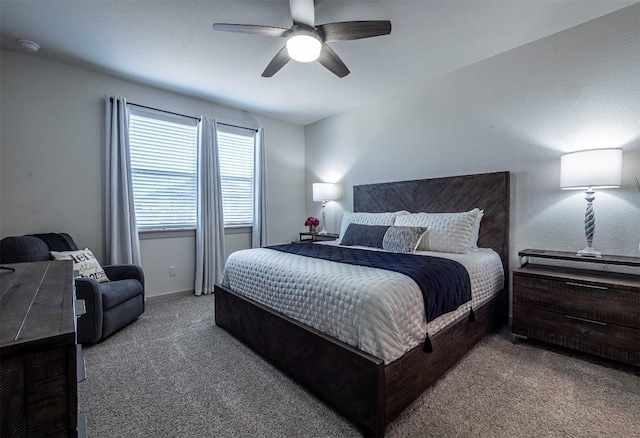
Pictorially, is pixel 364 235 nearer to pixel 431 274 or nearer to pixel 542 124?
pixel 431 274

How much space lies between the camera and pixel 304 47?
212 centimetres

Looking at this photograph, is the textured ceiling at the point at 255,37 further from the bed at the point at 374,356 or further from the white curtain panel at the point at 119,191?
the bed at the point at 374,356

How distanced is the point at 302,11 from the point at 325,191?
269 cm

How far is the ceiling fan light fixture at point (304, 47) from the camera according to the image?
2060 millimetres

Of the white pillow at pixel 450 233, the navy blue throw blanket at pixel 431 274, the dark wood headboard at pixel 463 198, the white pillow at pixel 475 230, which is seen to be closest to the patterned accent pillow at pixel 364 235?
the white pillow at pixel 450 233

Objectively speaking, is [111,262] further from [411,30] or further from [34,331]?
[411,30]

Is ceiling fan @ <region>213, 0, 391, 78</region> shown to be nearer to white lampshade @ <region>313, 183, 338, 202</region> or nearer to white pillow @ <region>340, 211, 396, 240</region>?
white pillow @ <region>340, 211, 396, 240</region>

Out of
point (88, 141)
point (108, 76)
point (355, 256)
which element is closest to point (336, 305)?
point (355, 256)

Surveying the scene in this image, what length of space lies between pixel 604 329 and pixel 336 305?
198 cm

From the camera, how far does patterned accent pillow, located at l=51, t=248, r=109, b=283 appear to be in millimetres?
2600

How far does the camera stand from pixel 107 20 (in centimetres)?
230

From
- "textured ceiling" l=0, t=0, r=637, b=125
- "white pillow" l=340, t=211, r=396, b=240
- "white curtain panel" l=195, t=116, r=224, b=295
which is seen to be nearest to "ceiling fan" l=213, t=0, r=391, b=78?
"textured ceiling" l=0, t=0, r=637, b=125

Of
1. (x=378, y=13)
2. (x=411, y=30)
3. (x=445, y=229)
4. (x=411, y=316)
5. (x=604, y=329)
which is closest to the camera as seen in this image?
(x=411, y=316)

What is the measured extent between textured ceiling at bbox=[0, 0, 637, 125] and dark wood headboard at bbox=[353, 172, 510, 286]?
4.14 ft
